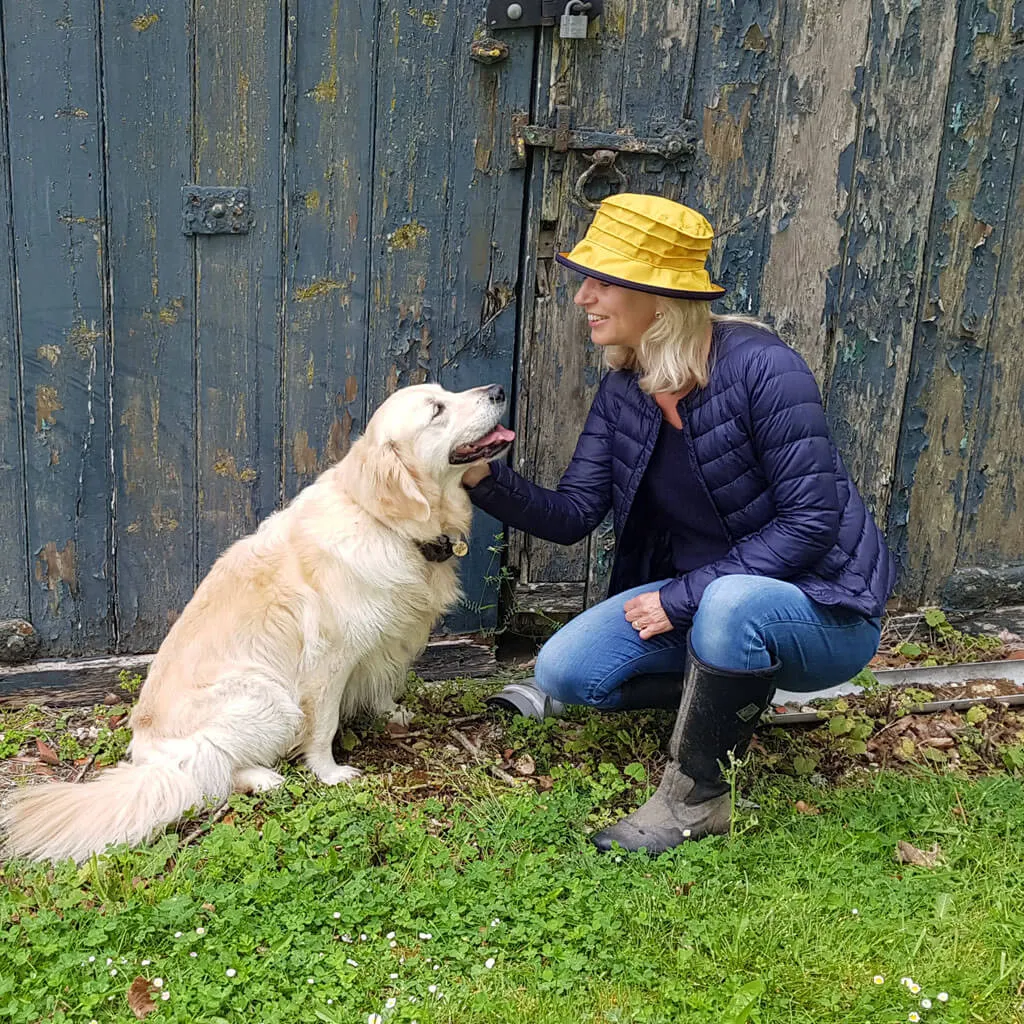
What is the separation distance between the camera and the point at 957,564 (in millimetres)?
4395

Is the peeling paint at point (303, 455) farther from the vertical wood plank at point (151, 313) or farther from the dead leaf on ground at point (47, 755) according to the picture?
the dead leaf on ground at point (47, 755)

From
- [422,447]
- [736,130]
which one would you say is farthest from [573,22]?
[422,447]

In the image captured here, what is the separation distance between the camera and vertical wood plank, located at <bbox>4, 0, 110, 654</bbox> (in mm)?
3213

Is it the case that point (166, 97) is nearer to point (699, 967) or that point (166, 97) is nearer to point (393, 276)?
point (393, 276)

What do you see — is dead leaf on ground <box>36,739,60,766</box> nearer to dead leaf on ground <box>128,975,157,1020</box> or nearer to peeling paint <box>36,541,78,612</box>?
peeling paint <box>36,541,78,612</box>

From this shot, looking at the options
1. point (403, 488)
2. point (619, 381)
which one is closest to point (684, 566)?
point (619, 381)

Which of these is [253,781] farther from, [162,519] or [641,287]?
[641,287]

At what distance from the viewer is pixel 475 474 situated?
10.9 ft

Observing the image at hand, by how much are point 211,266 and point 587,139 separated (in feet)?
4.04

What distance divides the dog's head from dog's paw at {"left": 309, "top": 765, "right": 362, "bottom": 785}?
78 cm

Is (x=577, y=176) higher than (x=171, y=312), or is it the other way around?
(x=577, y=176)

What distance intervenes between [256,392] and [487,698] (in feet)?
A: 4.22

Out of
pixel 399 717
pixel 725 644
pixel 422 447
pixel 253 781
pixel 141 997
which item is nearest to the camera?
pixel 141 997

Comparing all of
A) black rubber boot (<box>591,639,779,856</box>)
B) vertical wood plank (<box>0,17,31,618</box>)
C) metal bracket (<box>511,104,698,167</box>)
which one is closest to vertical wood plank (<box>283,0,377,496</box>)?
metal bracket (<box>511,104,698,167</box>)
